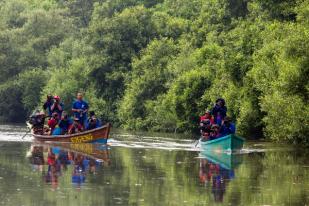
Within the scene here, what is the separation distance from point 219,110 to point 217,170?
9.38m

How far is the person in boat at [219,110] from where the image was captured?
37125 mm

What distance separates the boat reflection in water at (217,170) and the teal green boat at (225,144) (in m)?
0.39

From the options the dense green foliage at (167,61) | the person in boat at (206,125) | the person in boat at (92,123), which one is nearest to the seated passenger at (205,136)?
the person in boat at (206,125)

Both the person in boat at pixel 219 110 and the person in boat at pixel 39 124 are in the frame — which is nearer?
the person in boat at pixel 219 110

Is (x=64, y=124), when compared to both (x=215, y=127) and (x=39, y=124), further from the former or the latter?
(x=215, y=127)

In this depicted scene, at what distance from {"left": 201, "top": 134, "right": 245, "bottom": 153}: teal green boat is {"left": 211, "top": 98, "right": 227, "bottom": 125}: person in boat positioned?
121 centimetres

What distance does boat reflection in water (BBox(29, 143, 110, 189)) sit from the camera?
25375 millimetres

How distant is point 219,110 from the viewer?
37125mm

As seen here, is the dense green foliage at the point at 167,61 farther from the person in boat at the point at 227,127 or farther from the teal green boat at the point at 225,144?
the teal green boat at the point at 225,144

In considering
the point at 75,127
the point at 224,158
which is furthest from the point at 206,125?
the point at 75,127

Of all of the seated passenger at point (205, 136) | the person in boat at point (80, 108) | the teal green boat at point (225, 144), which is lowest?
the teal green boat at point (225, 144)

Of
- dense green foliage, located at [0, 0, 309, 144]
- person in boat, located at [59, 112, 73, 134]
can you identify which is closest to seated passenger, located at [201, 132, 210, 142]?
dense green foliage, located at [0, 0, 309, 144]

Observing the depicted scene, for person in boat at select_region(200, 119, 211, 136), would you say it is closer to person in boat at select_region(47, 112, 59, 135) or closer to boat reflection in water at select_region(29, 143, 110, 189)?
boat reflection in water at select_region(29, 143, 110, 189)

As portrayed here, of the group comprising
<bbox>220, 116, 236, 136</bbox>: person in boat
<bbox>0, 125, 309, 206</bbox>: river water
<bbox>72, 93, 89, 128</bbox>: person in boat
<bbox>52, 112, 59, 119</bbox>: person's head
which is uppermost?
<bbox>72, 93, 89, 128</bbox>: person in boat
